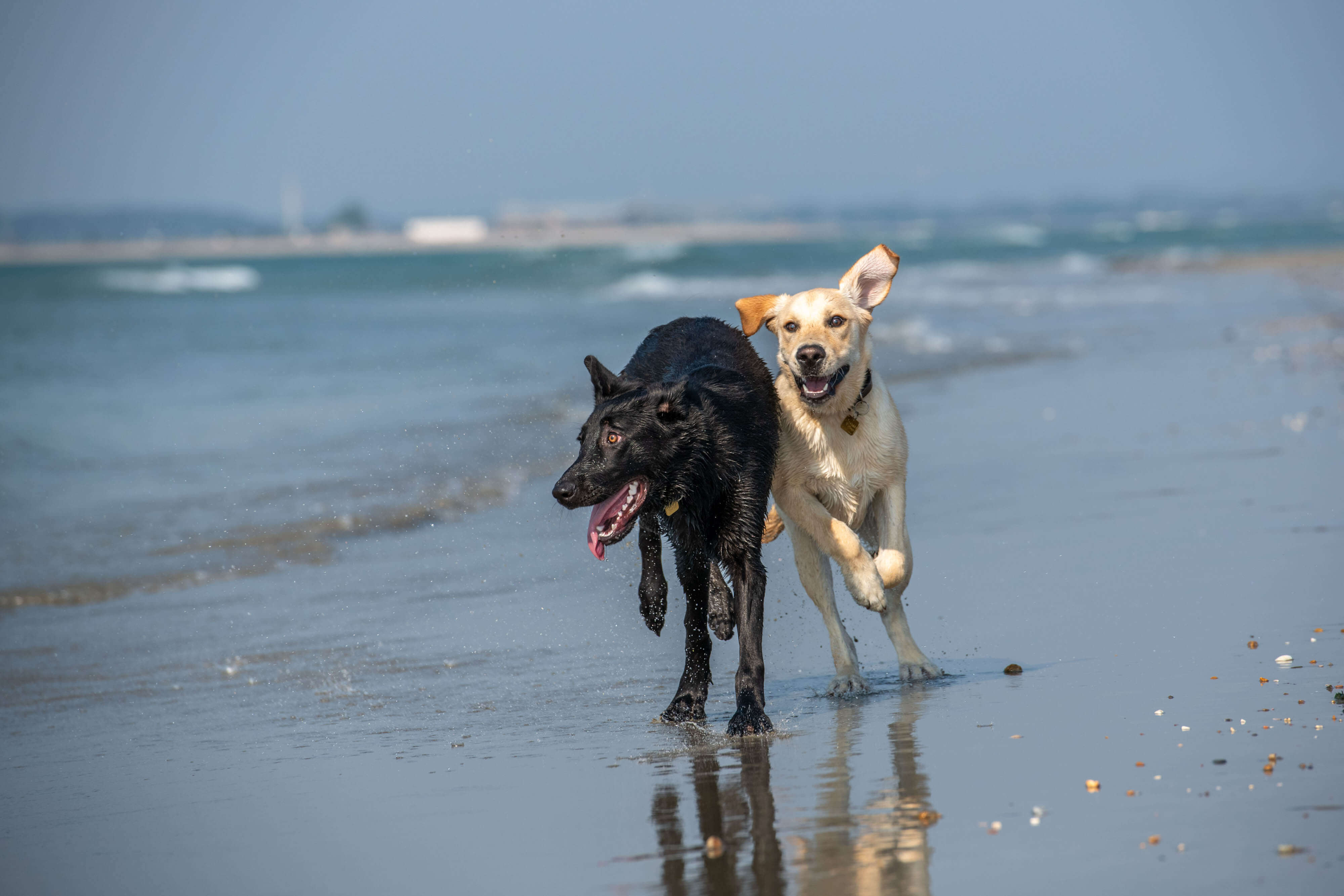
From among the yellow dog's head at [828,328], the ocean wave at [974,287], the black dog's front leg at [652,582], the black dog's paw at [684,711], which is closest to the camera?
the black dog's paw at [684,711]

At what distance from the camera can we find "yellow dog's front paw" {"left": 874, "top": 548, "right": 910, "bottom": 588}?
5.38 metres

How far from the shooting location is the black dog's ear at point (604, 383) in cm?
506

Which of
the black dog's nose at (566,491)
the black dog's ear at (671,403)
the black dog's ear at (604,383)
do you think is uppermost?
the black dog's ear at (604,383)

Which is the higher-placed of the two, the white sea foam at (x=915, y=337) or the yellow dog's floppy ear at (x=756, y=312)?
the white sea foam at (x=915, y=337)

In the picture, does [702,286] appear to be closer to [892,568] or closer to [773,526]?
[773,526]

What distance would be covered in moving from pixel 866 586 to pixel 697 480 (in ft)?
2.59

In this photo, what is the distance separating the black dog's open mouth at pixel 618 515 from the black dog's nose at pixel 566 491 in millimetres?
181

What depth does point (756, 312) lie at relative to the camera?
570 cm

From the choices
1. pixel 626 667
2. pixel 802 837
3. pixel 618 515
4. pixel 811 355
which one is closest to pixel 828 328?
pixel 811 355

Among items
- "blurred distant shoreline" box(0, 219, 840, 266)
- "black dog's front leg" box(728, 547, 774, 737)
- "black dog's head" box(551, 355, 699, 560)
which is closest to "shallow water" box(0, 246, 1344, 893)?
"black dog's front leg" box(728, 547, 774, 737)

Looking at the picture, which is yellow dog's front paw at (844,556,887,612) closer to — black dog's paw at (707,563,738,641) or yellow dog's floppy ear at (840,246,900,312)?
black dog's paw at (707,563,738,641)

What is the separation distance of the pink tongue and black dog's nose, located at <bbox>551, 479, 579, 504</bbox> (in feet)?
0.55

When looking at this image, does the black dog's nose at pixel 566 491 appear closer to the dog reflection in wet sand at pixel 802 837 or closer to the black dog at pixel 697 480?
the black dog at pixel 697 480

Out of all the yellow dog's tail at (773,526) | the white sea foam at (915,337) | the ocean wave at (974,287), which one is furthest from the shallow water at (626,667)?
the ocean wave at (974,287)
